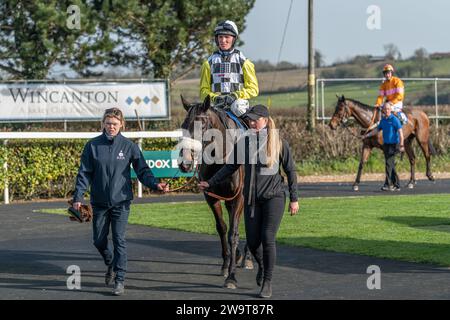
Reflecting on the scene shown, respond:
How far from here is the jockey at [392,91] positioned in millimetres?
22625

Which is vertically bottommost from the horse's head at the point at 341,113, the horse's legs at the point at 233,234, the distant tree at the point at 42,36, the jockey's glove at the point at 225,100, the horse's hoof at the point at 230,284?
the horse's hoof at the point at 230,284

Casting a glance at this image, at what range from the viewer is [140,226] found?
15664mm

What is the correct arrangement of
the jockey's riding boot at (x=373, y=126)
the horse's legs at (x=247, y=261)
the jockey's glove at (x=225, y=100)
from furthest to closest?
1. the jockey's riding boot at (x=373, y=126)
2. the jockey's glove at (x=225, y=100)
3. the horse's legs at (x=247, y=261)

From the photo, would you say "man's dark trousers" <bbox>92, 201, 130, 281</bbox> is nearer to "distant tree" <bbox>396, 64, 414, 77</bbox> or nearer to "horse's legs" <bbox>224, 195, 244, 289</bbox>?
"horse's legs" <bbox>224, 195, 244, 289</bbox>

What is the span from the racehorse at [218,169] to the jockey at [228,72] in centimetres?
105

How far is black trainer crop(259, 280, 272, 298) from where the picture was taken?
9298 mm

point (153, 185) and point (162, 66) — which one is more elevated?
point (162, 66)

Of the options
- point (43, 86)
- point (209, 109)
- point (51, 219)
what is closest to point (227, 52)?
point (209, 109)

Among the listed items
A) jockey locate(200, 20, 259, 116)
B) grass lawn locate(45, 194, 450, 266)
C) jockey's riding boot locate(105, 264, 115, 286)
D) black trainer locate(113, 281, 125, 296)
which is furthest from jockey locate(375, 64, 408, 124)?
black trainer locate(113, 281, 125, 296)

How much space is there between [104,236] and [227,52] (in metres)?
3.05

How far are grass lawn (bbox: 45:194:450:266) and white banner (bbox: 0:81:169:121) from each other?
8619mm

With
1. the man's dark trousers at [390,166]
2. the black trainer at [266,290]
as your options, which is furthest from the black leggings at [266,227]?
the man's dark trousers at [390,166]

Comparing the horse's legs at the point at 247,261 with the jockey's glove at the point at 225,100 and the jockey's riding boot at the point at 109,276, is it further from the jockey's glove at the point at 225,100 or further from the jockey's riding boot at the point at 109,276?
the jockey's riding boot at the point at 109,276
